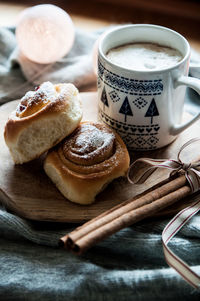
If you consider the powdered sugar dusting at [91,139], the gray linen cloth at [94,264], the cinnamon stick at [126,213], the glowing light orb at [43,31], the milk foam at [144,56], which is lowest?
the gray linen cloth at [94,264]

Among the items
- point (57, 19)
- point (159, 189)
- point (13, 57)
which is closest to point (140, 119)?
point (159, 189)

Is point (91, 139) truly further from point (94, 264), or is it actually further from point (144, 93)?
point (94, 264)

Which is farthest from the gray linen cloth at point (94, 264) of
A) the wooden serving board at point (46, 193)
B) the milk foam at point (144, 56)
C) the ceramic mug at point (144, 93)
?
the milk foam at point (144, 56)

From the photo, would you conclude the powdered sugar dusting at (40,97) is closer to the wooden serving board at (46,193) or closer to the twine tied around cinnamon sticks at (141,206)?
the wooden serving board at (46,193)

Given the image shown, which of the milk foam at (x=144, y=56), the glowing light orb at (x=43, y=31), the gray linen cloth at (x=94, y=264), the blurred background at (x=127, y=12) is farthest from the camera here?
the blurred background at (x=127, y=12)

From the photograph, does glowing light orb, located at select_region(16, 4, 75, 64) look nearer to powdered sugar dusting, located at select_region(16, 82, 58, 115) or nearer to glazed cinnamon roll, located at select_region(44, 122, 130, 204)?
powdered sugar dusting, located at select_region(16, 82, 58, 115)

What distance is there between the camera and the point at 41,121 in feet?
3.96

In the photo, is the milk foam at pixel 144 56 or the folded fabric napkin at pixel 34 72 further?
the folded fabric napkin at pixel 34 72

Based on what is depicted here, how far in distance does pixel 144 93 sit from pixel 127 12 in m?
1.28

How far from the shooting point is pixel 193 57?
1853 mm

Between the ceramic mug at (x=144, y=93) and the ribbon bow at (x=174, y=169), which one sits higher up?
the ceramic mug at (x=144, y=93)

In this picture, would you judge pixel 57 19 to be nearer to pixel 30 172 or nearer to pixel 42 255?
pixel 30 172

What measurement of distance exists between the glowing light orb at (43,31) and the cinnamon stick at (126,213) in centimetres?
84

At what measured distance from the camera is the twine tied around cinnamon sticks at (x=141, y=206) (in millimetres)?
1048
